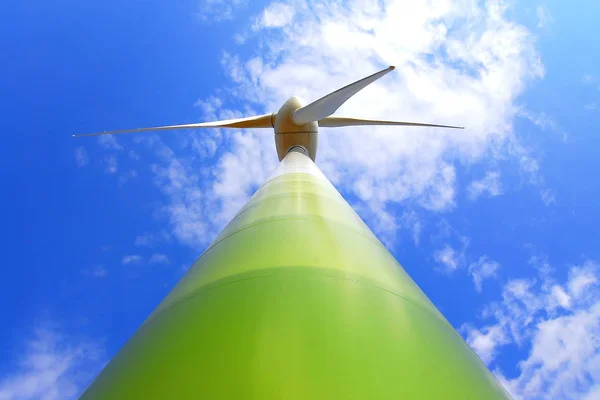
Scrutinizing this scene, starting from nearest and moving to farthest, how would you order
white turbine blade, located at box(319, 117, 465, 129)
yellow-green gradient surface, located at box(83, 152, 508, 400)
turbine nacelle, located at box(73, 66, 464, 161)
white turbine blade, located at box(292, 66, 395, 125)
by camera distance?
yellow-green gradient surface, located at box(83, 152, 508, 400)
white turbine blade, located at box(292, 66, 395, 125)
turbine nacelle, located at box(73, 66, 464, 161)
white turbine blade, located at box(319, 117, 465, 129)

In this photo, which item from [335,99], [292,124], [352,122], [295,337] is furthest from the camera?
[352,122]

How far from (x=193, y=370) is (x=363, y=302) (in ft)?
4.10

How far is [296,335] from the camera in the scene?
2.86 meters

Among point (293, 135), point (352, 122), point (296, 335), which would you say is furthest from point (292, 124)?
point (296, 335)

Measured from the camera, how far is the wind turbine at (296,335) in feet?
8.25

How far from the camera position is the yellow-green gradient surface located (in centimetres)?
251

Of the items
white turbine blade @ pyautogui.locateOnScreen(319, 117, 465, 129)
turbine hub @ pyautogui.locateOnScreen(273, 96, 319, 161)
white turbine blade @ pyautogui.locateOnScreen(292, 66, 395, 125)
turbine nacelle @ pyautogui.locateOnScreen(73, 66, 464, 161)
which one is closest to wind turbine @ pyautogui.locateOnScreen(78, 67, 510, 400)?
white turbine blade @ pyautogui.locateOnScreen(292, 66, 395, 125)

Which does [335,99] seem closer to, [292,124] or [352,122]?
[292,124]

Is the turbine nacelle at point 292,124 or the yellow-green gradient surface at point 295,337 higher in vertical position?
the turbine nacelle at point 292,124

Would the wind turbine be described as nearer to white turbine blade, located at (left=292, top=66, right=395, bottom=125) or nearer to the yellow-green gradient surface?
the yellow-green gradient surface

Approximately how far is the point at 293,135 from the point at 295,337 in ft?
48.8

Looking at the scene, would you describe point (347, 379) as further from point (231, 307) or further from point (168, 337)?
point (168, 337)

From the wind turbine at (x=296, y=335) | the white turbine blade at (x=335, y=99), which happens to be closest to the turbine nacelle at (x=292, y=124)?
the white turbine blade at (x=335, y=99)

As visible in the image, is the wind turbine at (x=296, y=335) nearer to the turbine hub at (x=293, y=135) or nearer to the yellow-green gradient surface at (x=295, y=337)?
the yellow-green gradient surface at (x=295, y=337)
